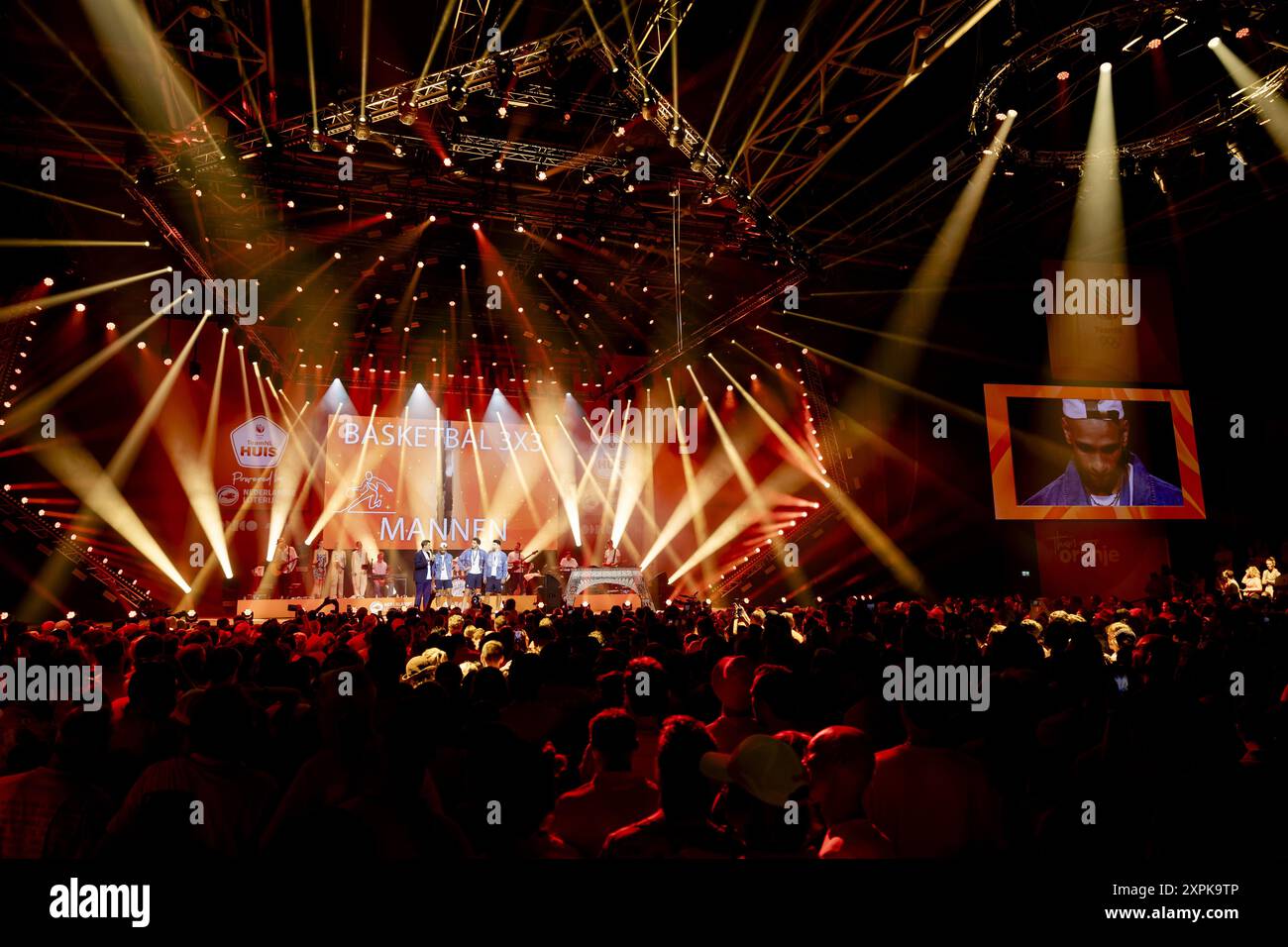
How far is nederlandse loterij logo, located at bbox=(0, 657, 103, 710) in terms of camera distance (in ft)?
14.1

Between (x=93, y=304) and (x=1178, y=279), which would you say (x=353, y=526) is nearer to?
(x=93, y=304)

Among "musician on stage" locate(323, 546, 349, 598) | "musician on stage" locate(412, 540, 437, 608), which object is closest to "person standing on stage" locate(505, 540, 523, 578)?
"musician on stage" locate(412, 540, 437, 608)

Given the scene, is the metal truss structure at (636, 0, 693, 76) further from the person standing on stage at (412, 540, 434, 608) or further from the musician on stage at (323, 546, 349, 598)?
the musician on stage at (323, 546, 349, 598)

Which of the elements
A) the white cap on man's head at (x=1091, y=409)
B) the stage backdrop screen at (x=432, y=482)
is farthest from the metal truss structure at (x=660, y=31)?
the white cap on man's head at (x=1091, y=409)

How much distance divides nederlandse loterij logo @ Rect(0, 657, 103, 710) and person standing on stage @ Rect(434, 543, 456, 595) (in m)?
11.2

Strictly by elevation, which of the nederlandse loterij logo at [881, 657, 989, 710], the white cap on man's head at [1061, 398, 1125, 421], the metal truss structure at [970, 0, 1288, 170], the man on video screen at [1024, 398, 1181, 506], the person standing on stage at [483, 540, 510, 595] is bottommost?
the nederlandse loterij logo at [881, 657, 989, 710]

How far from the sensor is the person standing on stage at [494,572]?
54.9 ft

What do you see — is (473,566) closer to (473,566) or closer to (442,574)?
(473,566)

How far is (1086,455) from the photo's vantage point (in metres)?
15.8

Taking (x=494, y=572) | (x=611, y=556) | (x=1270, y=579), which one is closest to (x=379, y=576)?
(x=494, y=572)

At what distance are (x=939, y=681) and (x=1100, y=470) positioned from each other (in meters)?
14.1

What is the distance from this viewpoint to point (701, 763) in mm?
2080
